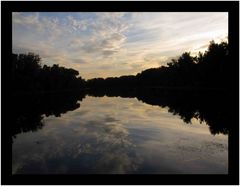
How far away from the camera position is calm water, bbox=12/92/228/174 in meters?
8.17

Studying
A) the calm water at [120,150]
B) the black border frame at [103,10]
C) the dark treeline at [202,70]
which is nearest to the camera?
the black border frame at [103,10]

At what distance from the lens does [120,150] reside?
10406 mm

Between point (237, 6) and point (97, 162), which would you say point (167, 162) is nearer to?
point (97, 162)

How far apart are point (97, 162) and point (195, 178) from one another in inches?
171

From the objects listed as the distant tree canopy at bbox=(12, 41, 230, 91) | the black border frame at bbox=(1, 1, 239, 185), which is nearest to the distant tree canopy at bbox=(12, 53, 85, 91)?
the distant tree canopy at bbox=(12, 41, 230, 91)

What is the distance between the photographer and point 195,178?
4.87 metres

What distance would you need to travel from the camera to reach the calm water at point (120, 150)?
8.17 m

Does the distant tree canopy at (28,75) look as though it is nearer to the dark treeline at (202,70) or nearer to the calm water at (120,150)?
the dark treeline at (202,70)

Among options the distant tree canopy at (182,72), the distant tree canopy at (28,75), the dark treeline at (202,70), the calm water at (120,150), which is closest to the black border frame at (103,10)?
the calm water at (120,150)

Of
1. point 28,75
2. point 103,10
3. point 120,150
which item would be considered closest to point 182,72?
point 28,75

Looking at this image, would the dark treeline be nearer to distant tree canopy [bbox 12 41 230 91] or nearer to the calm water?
distant tree canopy [bbox 12 41 230 91]

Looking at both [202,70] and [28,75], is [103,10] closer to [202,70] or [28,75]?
[28,75]

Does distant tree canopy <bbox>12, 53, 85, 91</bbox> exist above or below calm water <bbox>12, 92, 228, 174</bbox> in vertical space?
above

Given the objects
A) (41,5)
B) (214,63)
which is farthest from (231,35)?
(214,63)
